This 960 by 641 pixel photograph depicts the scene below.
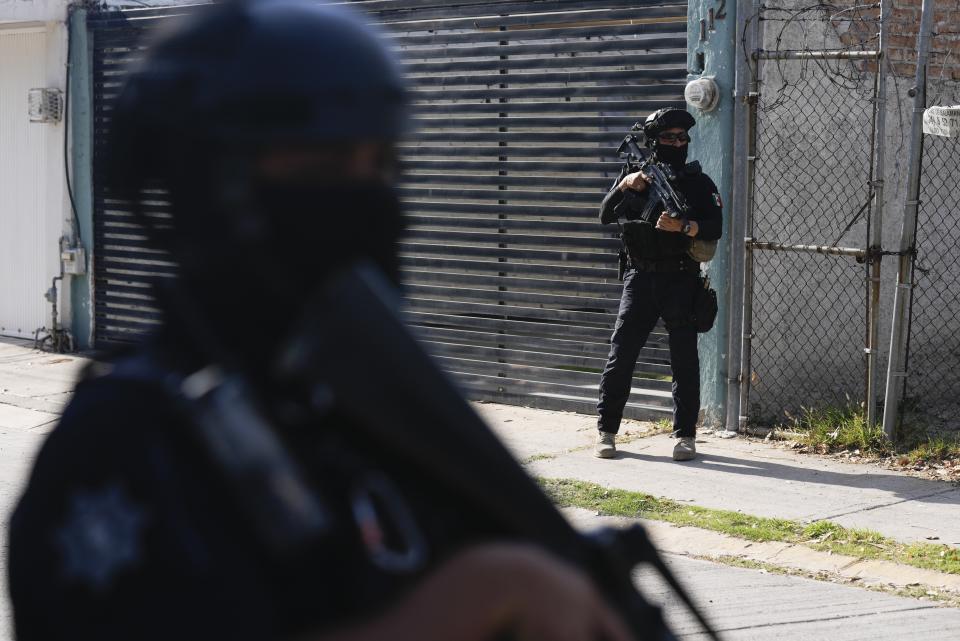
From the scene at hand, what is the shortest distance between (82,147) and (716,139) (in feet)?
21.2

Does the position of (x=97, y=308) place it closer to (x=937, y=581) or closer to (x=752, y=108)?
(x=752, y=108)

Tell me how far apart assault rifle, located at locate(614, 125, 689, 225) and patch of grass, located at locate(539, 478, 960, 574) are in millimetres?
1573

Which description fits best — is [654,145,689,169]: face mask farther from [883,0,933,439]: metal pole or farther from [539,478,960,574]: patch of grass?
[539,478,960,574]: patch of grass

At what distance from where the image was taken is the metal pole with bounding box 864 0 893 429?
694 centimetres

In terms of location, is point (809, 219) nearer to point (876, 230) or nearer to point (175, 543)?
point (876, 230)

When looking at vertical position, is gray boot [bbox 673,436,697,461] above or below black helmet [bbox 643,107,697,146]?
below

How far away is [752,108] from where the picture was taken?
7684mm

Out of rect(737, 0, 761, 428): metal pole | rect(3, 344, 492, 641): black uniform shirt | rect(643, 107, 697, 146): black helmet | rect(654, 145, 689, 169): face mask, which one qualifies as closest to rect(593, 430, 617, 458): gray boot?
rect(737, 0, 761, 428): metal pole

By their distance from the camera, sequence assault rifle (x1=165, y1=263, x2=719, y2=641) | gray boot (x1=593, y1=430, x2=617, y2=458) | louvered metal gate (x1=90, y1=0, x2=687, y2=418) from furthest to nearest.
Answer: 1. louvered metal gate (x1=90, y1=0, x2=687, y2=418)
2. gray boot (x1=593, y1=430, x2=617, y2=458)
3. assault rifle (x1=165, y1=263, x2=719, y2=641)

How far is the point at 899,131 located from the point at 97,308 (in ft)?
24.0

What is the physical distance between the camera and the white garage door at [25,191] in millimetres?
11930

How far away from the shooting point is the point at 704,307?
7152 millimetres

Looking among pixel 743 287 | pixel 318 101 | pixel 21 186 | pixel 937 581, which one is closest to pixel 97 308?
pixel 21 186

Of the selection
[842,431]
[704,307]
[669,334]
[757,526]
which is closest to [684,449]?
[669,334]
